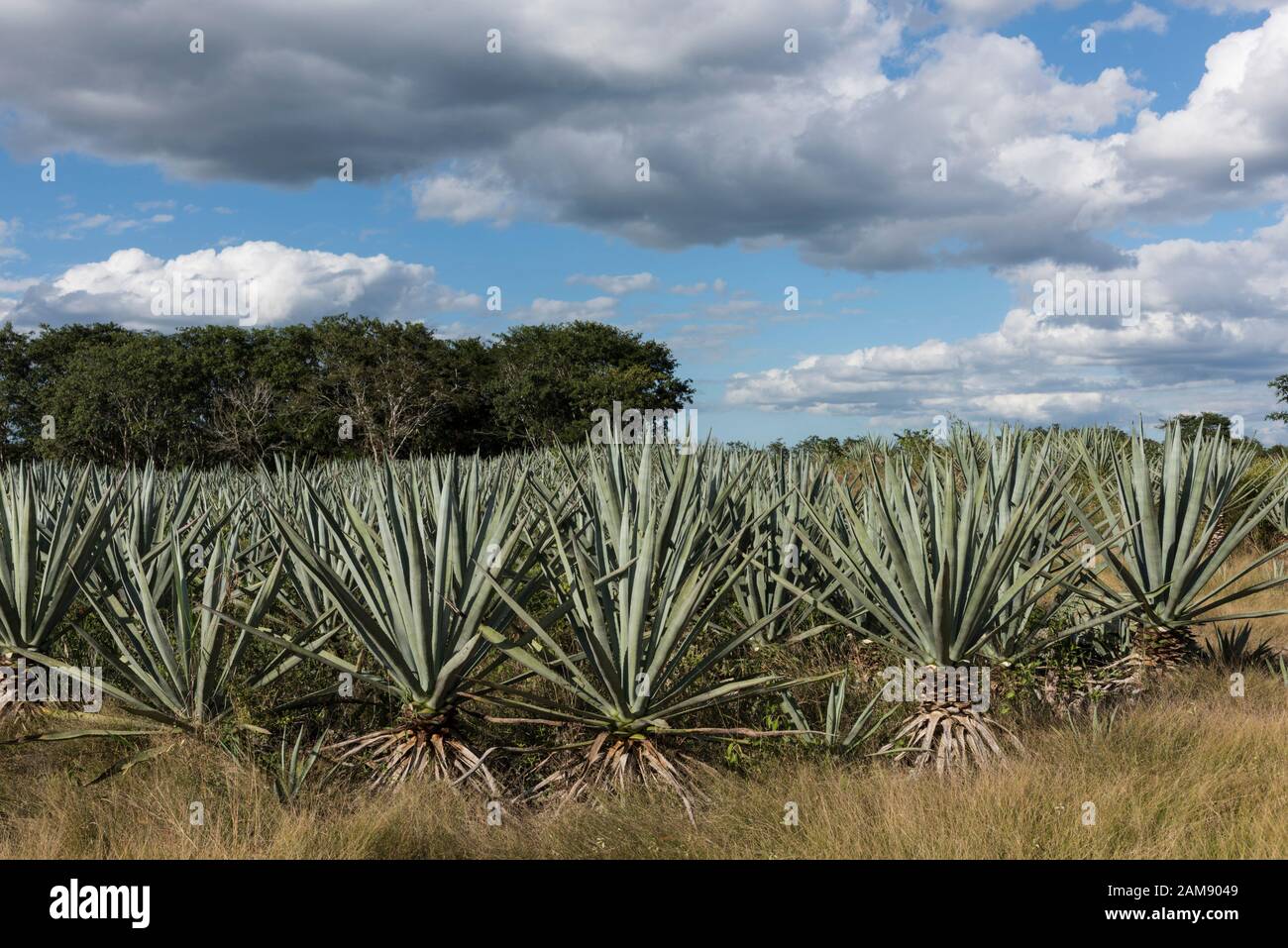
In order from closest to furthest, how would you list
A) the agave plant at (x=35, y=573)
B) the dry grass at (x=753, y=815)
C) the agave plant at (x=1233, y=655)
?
the dry grass at (x=753, y=815) → the agave plant at (x=35, y=573) → the agave plant at (x=1233, y=655)

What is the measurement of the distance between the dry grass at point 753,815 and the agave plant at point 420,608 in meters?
0.19

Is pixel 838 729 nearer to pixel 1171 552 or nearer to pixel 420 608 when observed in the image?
pixel 420 608

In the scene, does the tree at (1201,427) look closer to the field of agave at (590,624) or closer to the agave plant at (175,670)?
the field of agave at (590,624)

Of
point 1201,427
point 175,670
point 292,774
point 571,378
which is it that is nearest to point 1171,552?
point 1201,427

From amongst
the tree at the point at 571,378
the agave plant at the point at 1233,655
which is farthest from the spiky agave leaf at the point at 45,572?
the tree at the point at 571,378

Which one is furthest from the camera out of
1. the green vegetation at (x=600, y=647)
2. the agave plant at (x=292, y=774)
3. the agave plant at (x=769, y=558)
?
the agave plant at (x=769, y=558)

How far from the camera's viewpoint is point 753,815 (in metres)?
3.38

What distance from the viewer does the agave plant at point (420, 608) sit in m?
3.58

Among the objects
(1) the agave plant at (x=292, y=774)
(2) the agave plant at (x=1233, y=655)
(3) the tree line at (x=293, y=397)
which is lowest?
(2) the agave plant at (x=1233, y=655)

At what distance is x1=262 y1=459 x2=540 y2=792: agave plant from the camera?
11.7ft

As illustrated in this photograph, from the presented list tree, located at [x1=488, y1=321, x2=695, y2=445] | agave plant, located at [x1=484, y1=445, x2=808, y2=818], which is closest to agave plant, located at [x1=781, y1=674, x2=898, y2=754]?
agave plant, located at [x1=484, y1=445, x2=808, y2=818]

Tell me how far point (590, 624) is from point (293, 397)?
29.6 m
